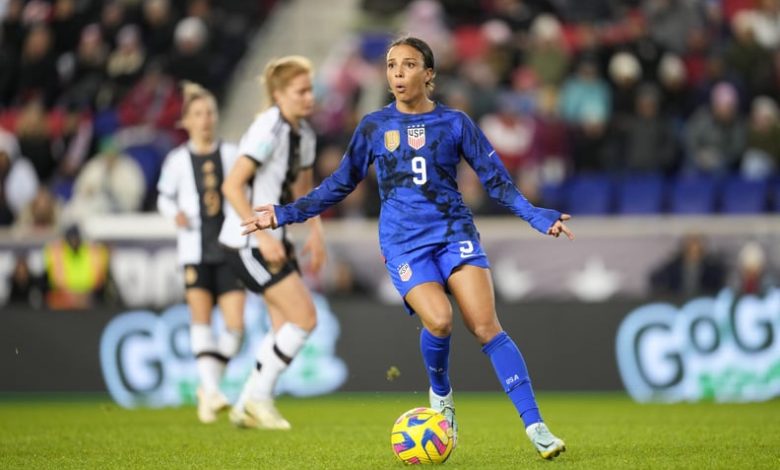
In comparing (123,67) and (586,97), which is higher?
(123,67)

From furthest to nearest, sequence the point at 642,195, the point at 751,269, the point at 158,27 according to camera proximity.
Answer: the point at 158,27 → the point at 642,195 → the point at 751,269

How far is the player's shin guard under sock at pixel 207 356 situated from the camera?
10.6 meters

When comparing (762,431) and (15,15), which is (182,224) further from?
(15,15)

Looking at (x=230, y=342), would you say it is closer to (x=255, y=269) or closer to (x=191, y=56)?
(x=255, y=269)

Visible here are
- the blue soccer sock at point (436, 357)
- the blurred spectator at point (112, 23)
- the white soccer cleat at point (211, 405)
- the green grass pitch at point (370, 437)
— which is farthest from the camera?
the blurred spectator at point (112, 23)

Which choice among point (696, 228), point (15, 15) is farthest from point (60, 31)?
point (696, 228)

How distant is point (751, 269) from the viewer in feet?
50.0

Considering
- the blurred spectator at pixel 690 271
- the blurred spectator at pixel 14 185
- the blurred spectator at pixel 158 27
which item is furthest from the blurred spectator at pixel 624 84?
the blurred spectator at pixel 14 185

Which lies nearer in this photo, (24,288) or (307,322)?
(307,322)

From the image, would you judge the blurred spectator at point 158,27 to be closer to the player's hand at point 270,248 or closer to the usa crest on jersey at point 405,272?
the player's hand at point 270,248

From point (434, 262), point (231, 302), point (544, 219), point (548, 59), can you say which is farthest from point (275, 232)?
point (548, 59)

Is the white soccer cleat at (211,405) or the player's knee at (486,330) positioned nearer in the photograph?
the player's knee at (486,330)

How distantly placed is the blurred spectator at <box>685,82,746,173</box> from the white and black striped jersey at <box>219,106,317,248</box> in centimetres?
834

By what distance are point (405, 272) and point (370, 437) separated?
6.82ft
